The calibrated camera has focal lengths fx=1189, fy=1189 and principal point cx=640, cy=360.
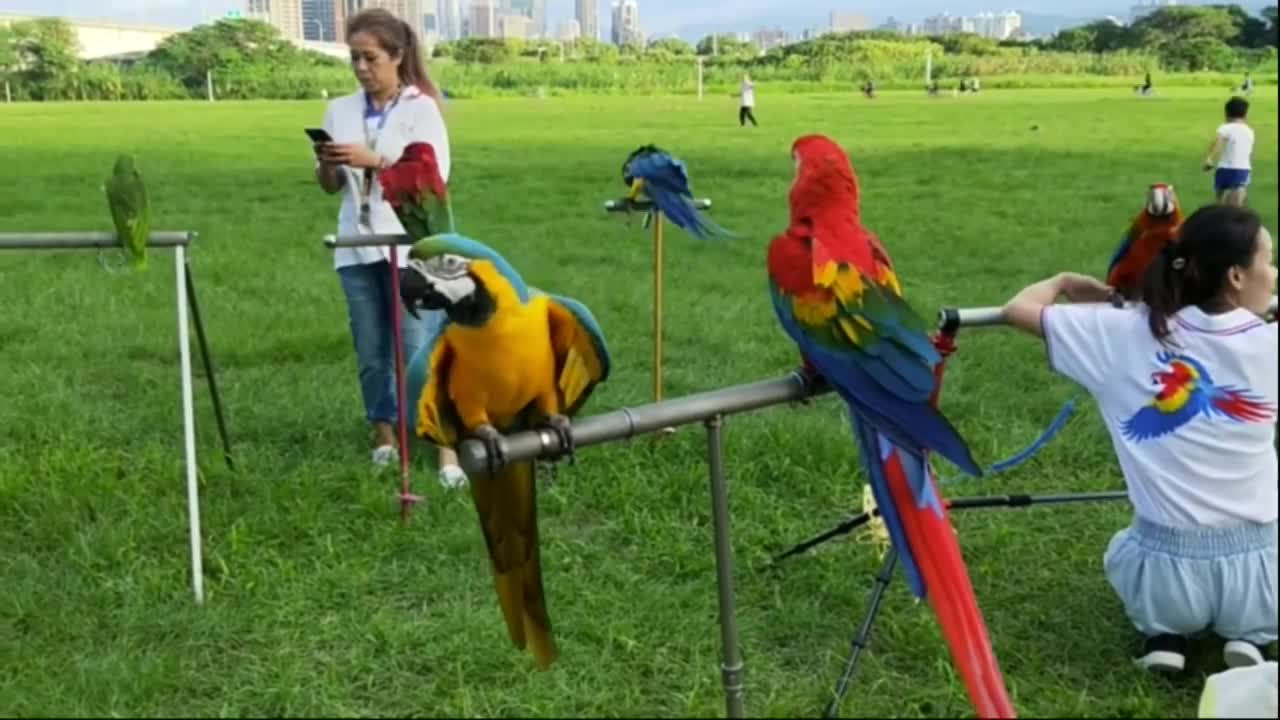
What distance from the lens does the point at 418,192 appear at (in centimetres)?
244

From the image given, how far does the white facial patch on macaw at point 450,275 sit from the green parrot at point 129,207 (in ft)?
4.58

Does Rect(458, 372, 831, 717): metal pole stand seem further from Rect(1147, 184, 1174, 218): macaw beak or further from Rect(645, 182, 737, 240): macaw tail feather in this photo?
Rect(645, 182, 737, 240): macaw tail feather

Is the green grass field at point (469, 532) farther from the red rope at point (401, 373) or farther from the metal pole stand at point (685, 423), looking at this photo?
the metal pole stand at point (685, 423)

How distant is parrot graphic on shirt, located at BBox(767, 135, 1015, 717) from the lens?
4.44 feet

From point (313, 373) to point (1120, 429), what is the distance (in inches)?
116

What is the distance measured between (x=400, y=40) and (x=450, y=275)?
1.83 meters

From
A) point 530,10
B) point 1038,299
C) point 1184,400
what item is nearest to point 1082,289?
point 1038,299

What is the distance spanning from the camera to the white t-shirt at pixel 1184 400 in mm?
1978

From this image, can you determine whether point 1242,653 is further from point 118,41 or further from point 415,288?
point 118,41

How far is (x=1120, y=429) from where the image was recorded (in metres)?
2.11

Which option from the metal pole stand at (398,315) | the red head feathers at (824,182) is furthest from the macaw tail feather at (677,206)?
the red head feathers at (824,182)

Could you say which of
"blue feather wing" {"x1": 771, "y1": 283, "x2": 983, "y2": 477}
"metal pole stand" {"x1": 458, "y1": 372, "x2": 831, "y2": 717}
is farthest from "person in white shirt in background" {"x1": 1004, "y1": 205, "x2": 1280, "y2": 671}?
"metal pole stand" {"x1": 458, "y1": 372, "x2": 831, "y2": 717}

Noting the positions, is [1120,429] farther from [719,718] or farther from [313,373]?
[313,373]

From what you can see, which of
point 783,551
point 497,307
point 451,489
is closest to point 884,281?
point 497,307
